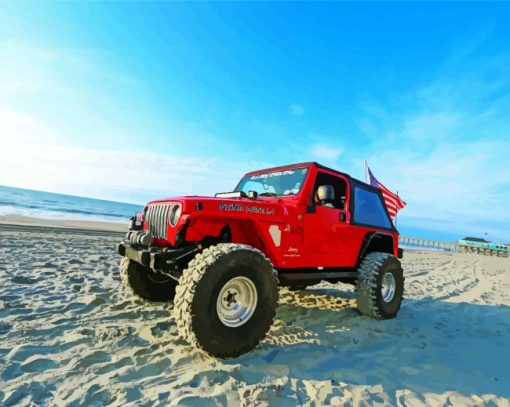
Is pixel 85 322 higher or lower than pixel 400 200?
lower

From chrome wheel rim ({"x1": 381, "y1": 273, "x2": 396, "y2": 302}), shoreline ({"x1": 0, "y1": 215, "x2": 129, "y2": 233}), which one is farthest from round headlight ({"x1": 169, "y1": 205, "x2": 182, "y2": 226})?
shoreline ({"x1": 0, "y1": 215, "x2": 129, "y2": 233})

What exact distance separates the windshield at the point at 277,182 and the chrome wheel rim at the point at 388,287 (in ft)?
7.70

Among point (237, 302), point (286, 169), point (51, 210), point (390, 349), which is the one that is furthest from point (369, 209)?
point (51, 210)

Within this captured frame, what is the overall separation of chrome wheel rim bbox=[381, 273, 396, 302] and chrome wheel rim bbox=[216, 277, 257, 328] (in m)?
3.02

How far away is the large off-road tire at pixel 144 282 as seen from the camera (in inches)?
191

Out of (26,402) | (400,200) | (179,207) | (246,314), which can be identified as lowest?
(26,402)

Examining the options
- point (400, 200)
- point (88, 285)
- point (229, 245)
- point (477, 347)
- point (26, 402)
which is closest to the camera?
point (26, 402)

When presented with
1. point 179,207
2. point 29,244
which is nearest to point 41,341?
point 179,207

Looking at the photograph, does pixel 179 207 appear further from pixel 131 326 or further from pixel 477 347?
pixel 477 347

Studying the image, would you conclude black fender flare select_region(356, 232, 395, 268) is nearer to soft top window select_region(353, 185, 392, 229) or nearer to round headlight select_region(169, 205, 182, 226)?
soft top window select_region(353, 185, 392, 229)

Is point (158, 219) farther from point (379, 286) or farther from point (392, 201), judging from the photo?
point (392, 201)

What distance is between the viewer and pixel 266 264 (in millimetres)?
3521

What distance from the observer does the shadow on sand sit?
319 cm

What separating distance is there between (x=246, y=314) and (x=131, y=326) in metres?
1.59
